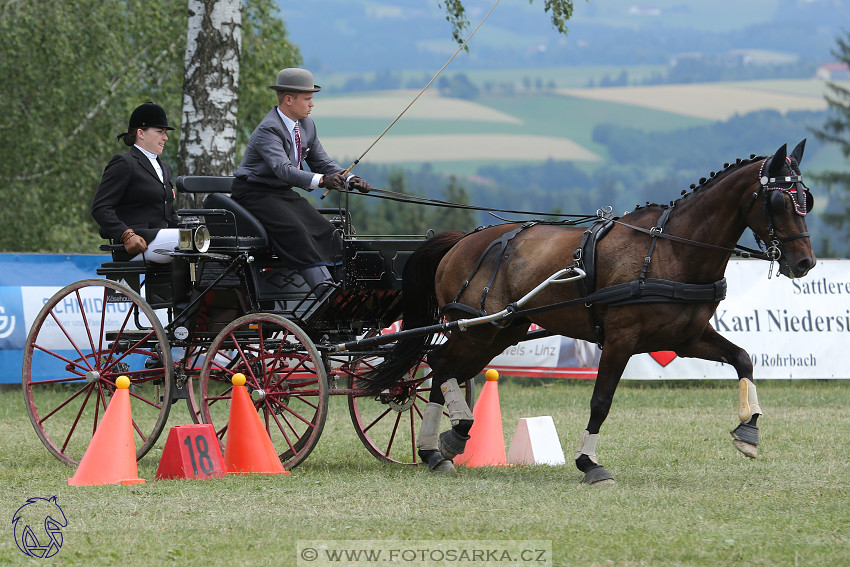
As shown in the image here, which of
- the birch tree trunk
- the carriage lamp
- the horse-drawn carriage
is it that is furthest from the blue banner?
the carriage lamp

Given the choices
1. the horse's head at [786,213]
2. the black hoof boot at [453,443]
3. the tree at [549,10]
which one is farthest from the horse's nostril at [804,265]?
the tree at [549,10]

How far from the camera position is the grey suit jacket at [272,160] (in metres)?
7.59

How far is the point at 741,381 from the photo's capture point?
6.94 meters

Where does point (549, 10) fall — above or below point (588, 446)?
above

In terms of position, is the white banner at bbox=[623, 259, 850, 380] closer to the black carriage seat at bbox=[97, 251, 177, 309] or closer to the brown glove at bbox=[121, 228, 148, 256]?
the black carriage seat at bbox=[97, 251, 177, 309]

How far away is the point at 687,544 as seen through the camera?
5.08 meters

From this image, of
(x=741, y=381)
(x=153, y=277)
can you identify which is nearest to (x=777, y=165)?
(x=741, y=381)

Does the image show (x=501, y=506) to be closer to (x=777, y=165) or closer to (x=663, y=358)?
(x=777, y=165)

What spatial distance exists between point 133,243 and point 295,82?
1.53 m

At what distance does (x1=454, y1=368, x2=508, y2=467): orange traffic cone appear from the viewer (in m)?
8.08

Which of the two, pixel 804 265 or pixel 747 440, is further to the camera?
pixel 747 440

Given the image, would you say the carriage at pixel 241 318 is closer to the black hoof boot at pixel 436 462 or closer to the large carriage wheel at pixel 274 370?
the large carriage wheel at pixel 274 370

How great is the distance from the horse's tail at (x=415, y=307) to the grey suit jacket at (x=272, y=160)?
0.83 meters

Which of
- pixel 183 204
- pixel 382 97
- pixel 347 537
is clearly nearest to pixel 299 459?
pixel 347 537
